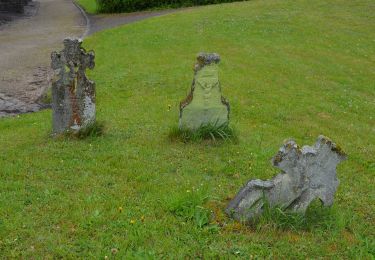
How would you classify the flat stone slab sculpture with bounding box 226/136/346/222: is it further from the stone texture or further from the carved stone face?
the stone texture

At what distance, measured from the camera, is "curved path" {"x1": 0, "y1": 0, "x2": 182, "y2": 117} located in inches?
527

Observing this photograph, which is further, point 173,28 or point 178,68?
point 173,28

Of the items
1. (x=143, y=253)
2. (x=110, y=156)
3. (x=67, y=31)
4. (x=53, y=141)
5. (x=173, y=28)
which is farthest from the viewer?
(x=67, y=31)

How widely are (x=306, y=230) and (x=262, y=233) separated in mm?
562

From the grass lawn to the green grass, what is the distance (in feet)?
53.5

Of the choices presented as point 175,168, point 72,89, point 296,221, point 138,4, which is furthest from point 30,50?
point 296,221

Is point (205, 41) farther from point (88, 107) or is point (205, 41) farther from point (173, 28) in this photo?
point (88, 107)

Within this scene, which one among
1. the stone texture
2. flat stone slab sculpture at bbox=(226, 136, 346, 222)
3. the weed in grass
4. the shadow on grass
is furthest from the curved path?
the shadow on grass

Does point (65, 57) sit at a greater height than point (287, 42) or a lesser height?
greater

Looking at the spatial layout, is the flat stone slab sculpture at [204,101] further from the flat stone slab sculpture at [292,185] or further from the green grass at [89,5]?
the green grass at [89,5]

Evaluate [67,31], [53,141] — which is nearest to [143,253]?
[53,141]

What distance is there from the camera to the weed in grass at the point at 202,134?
868cm

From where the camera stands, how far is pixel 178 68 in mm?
15383

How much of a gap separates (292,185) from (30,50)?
15681 millimetres
